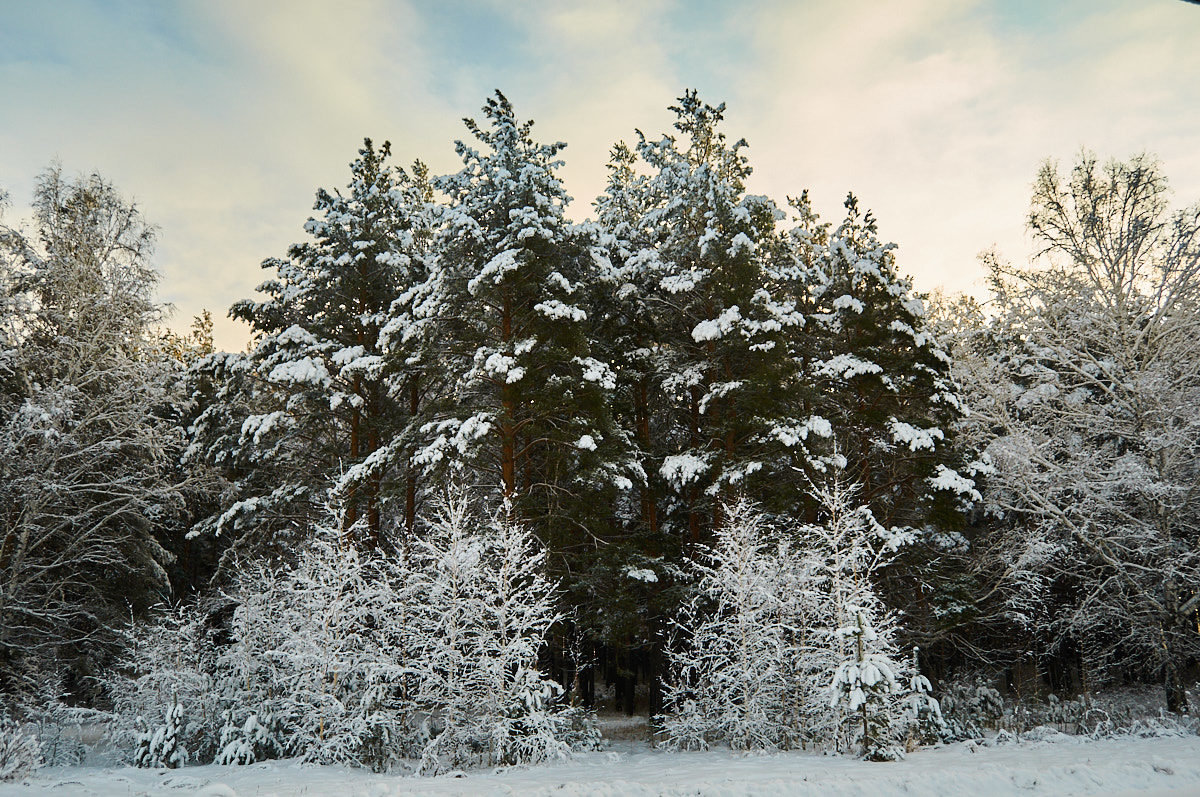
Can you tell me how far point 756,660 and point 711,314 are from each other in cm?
932

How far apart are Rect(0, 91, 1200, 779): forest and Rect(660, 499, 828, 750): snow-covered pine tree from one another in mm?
99

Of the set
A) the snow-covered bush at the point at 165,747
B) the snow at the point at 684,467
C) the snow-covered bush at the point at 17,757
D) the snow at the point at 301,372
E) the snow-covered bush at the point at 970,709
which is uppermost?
the snow at the point at 301,372

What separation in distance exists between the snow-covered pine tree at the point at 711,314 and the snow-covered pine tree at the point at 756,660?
2.87 metres

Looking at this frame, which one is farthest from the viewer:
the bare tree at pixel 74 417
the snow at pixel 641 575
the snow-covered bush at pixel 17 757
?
the bare tree at pixel 74 417

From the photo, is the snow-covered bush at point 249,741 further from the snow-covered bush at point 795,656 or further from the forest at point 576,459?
the snow-covered bush at point 795,656

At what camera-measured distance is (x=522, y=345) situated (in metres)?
16.4

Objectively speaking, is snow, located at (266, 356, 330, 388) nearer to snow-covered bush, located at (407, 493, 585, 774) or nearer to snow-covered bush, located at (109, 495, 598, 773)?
snow-covered bush, located at (109, 495, 598, 773)

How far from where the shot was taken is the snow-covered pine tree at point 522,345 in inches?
650

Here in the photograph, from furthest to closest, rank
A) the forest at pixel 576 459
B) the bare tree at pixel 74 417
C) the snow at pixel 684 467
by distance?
the snow at pixel 684 467, the bare tree at pixel 74 417, the forest at pixel 576 459

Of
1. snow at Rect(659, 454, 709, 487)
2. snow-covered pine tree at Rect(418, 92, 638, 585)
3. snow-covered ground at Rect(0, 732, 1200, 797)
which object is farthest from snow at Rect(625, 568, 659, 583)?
snow-covered ground at Rect(0, 732, 1200, 797)

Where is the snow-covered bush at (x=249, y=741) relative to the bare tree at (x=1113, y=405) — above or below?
below

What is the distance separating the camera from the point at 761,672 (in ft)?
46.3

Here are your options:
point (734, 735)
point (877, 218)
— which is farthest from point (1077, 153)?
point (734, 735)

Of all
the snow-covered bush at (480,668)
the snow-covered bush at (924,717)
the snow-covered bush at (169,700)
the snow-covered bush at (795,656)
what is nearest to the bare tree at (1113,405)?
the snow-covered bush at (924,717)
